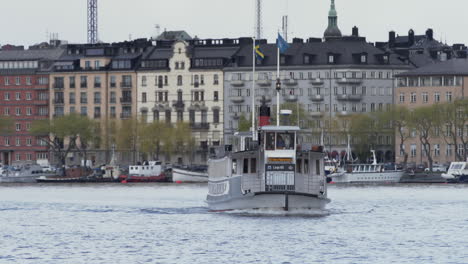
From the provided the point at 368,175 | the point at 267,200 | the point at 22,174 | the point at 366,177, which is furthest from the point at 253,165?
the point at 22,174

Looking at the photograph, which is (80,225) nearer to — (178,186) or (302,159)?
(302,159)

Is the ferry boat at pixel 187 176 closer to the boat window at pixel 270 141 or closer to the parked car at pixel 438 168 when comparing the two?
the parked car at pixel 438 168

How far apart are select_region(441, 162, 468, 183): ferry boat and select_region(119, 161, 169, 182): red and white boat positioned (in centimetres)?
3113

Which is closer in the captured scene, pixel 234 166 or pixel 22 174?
pixel 234 166

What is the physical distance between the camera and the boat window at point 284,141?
292ft

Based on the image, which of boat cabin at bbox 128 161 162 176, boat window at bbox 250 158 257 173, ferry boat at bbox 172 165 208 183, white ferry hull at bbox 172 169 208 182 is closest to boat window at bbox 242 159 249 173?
boat window at bbox 250 158 257 173

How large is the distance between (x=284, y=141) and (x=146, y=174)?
99.2m

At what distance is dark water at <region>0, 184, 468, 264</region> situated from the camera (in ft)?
236

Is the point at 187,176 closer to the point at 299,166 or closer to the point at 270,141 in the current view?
the point at 299,166

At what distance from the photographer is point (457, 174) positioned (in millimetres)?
171250

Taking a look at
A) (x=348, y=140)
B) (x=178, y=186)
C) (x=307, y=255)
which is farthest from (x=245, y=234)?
(x=348, y=140)

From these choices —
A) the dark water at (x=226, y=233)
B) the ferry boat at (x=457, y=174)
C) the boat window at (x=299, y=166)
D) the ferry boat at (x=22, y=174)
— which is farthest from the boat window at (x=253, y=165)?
the ferry boat at (x=22, y=174)

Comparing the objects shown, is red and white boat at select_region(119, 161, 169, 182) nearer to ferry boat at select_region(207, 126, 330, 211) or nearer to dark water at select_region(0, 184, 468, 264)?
dark water at select_region(0, 184, 468, 264)

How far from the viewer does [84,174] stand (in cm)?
19050
